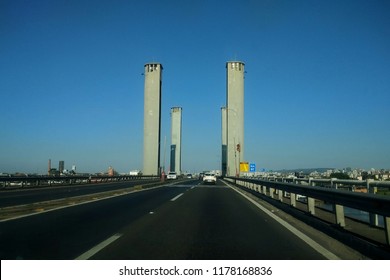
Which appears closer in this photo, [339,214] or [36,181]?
[339,214]

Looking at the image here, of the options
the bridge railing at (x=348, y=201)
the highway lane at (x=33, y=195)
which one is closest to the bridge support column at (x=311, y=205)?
the bridge railing at (x=348, y=201)

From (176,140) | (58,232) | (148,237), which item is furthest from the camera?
(176,140)

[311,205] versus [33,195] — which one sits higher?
[311,205]

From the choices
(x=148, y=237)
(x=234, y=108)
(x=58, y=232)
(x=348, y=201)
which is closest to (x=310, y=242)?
(x=348, y=201)

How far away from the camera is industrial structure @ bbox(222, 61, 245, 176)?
92.7 m

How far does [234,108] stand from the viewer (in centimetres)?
9612

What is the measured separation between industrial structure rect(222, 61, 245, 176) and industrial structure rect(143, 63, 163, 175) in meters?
21.3

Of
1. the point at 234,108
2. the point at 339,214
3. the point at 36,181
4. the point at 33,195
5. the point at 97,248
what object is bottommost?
the point at 97,248

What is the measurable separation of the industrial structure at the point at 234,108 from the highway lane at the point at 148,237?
76.1 metres

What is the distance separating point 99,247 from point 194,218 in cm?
600

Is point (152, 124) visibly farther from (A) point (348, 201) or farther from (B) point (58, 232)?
(A) point (348, 201)

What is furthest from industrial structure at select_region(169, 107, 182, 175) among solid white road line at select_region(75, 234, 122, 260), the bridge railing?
solid white road line at select_region(75, 234, 122, 260)

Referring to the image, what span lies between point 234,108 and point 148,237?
86911 mm
